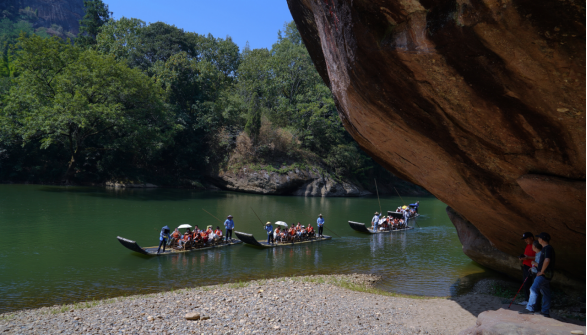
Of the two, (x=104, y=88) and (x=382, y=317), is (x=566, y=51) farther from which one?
(x=104, y=88)

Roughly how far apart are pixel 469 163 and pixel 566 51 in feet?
9.37

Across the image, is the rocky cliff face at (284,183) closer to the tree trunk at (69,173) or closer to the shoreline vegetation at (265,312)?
the tree trunk at (69,173)

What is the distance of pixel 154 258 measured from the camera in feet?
54.6

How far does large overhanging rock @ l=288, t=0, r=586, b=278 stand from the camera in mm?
4598

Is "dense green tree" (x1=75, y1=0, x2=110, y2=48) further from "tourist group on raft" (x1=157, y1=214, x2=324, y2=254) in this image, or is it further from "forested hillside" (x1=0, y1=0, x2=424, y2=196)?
"tourist group on raft" (x1=157, y1=214, x2=324, y2=254)

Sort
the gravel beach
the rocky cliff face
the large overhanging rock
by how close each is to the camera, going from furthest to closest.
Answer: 1. the rocky cliff face
2. the gravel beach
3. the large overhanging rock

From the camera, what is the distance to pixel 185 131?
4944cm

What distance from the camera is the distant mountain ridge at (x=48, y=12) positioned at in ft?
338

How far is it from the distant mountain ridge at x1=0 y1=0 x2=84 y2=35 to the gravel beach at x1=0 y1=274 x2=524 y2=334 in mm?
119859

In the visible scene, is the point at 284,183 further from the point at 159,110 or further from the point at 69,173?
the point at 69,173

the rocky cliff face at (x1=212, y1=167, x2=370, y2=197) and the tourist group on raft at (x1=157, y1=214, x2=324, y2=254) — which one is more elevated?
the rocky cliff face at (x1=212, y1=167, x2=370, y2=197)

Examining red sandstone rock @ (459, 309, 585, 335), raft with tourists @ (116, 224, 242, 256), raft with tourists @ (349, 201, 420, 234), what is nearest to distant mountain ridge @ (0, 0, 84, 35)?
raft with tourists @ (116, 224, 242, 256)

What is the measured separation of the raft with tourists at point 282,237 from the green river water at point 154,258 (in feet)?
1.67

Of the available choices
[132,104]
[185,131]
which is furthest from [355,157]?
[132,104]
